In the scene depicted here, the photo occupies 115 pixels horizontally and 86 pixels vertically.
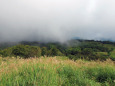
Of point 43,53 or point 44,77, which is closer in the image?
point 44,77

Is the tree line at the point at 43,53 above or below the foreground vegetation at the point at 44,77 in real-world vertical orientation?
below

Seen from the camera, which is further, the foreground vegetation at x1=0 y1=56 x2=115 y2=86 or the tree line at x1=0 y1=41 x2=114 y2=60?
the tree line at x1=0 y1=41 x2=114 y2=60

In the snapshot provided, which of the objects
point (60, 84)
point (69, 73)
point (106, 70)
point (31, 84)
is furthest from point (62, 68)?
point (106, 70)

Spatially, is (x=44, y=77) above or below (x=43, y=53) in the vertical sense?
above

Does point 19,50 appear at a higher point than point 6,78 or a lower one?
lower

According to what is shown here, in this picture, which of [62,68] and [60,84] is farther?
[62,68]

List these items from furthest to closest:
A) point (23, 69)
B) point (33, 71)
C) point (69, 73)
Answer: point (69, 73), point (23, 69), point (33, 71)

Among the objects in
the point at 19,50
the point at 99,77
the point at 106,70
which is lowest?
the point at 19,50

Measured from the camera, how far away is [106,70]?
15.3 feet

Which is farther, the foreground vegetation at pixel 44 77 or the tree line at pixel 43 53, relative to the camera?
the tree line at pixel 43 53

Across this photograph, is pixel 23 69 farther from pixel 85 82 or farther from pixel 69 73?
pixel 85 82

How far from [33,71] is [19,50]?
54.5 meters

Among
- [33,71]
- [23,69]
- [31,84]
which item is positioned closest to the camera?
[31,84]

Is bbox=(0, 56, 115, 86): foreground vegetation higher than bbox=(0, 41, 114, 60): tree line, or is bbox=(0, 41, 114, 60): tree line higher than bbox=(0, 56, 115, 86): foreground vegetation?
bbox=(0, 56, 115, 86): foreground vegetation
